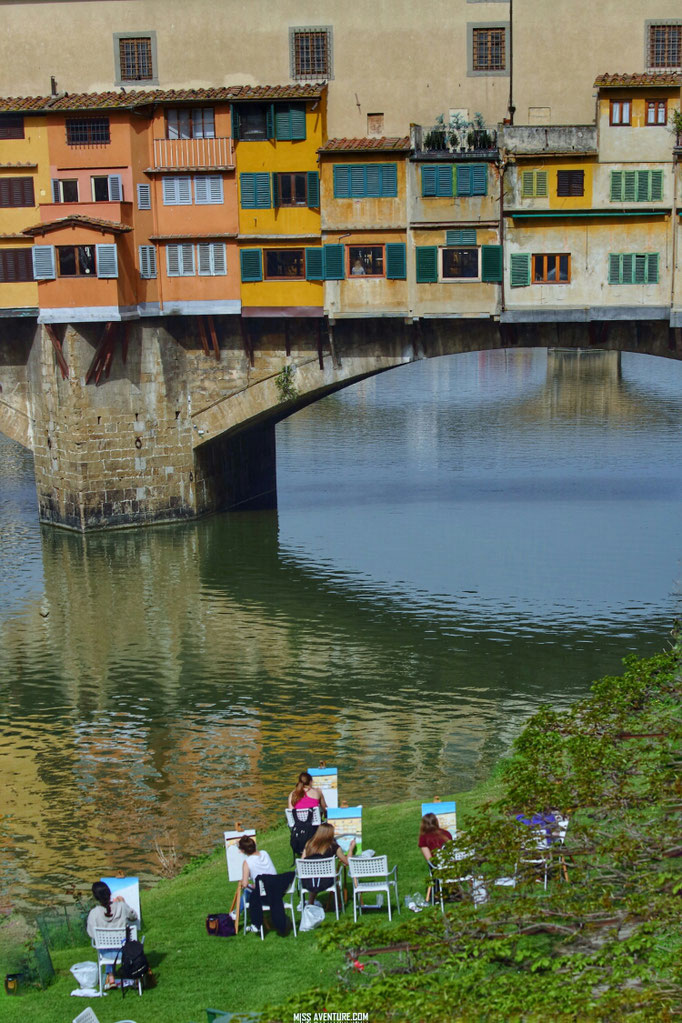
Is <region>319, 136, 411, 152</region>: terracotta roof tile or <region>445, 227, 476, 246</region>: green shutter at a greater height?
<region>319, 136, 411, 152</region>: terracotta roof tile

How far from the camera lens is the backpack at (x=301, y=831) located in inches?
763

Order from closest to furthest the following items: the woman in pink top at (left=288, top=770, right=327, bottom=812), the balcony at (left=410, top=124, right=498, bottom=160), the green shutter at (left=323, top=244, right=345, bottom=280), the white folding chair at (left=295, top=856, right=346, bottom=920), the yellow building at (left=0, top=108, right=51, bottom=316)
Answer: the white folding chair at (left=295, top=856, right=346, bottom=920), the woman in pink top at (left=288, top=770, right=327, bottom=812), the balcony at (left=410, top=124, right=498, bottom=160), the green shutter at (left=323, top=244, right=345, bottom=280), the yellow building at (left=0, top=108, right=51, bottom=316)

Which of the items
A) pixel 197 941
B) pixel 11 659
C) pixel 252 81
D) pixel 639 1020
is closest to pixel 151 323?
pixel 252 81

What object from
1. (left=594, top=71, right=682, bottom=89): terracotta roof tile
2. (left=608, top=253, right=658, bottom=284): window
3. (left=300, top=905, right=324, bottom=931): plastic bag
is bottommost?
(left=300, top=905, right=324, bottom=931): plastic bag

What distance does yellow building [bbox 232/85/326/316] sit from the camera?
4541 centimetres

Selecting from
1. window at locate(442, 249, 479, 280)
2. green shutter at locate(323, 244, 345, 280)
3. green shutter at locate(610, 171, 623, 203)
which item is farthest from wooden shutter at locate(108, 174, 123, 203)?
green shutter at locate(610, 171, 623, 203)

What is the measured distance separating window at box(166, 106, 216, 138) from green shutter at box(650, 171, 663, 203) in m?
14.2

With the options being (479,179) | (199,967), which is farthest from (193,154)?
(199,967)

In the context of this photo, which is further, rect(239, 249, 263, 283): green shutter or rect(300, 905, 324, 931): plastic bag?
rect(239, 249, 263, 283): green shutter

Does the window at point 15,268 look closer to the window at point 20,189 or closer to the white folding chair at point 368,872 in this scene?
the window at point 20,189

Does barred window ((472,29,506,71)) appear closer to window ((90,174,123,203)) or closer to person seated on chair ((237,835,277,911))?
window ((90,174,123,203))

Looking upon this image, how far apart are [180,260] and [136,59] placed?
7.68 meters

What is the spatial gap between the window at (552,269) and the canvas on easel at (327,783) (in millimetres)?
26335

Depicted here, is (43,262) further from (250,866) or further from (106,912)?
(106,912)
